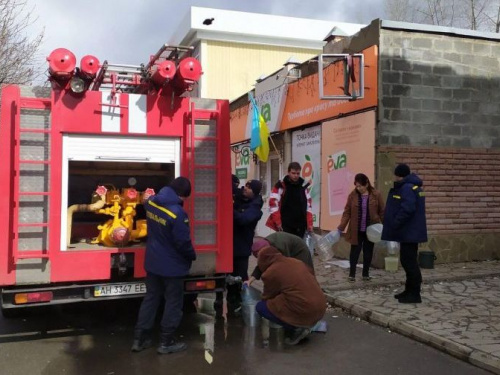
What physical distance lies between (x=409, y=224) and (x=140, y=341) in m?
3.61

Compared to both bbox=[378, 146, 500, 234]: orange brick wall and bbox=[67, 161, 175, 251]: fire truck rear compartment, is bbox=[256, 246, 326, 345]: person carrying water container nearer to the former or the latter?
bbox=[67, 161, 175, 251]: fire truck rear compartment

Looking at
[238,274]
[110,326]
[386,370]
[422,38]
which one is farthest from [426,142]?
[110,326]

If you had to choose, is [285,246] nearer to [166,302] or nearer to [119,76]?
[166,302]

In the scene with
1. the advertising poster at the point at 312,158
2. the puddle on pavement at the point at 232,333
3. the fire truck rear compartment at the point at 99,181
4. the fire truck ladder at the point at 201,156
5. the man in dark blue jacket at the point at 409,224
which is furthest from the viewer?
the advertising poster at the point at 312,158

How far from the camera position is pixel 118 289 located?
5129 millimetres

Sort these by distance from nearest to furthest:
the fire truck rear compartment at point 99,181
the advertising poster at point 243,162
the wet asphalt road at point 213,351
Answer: the wet asphalt road at point 213,351 < the fire truck rear compartment at point 99,181 < the advertising poster at point 243,162

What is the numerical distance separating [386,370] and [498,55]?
25.2 ft

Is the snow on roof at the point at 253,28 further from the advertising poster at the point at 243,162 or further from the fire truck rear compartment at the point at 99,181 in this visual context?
the fire truck rear compartment at the point at 99,181

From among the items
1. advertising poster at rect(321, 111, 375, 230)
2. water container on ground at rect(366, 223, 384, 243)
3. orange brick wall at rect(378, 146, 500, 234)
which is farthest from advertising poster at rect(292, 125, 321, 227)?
water container on ground at rect(366, 223, 384, 243)

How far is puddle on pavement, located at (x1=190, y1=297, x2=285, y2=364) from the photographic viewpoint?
5.14 meters

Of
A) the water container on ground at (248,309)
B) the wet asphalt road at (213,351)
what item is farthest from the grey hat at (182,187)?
the water container on ground at (248,309)

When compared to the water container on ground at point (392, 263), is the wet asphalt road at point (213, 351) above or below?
below

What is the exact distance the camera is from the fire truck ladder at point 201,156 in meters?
5.27

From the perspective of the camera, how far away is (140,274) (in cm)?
521
